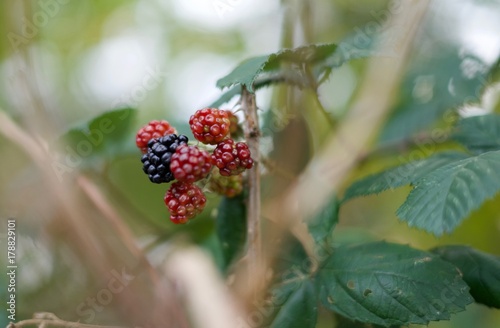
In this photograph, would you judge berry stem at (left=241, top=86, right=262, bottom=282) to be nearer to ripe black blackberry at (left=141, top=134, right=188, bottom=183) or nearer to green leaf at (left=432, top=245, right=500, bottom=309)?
ripe black blackberry at (left=141, top=134, right=188, bottom=183)

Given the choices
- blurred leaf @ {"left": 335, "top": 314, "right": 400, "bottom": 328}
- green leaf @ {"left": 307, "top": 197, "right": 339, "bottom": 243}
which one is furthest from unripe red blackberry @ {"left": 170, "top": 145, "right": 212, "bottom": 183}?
blurred leaf @ {"left": 335, "top": 314, "right": 400, "bottom": 328}

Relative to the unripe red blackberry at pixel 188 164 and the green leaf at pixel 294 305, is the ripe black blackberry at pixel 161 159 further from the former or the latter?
the green leaf at pixel 294 305

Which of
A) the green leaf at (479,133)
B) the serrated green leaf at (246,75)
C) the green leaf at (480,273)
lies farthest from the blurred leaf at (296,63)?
the green leaf at (480,273)

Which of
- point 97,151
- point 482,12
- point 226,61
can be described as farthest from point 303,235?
point 226,61

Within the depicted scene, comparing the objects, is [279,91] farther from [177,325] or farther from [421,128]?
[177,325]

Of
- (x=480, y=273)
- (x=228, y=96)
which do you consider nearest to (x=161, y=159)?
(x=228, y=96)
